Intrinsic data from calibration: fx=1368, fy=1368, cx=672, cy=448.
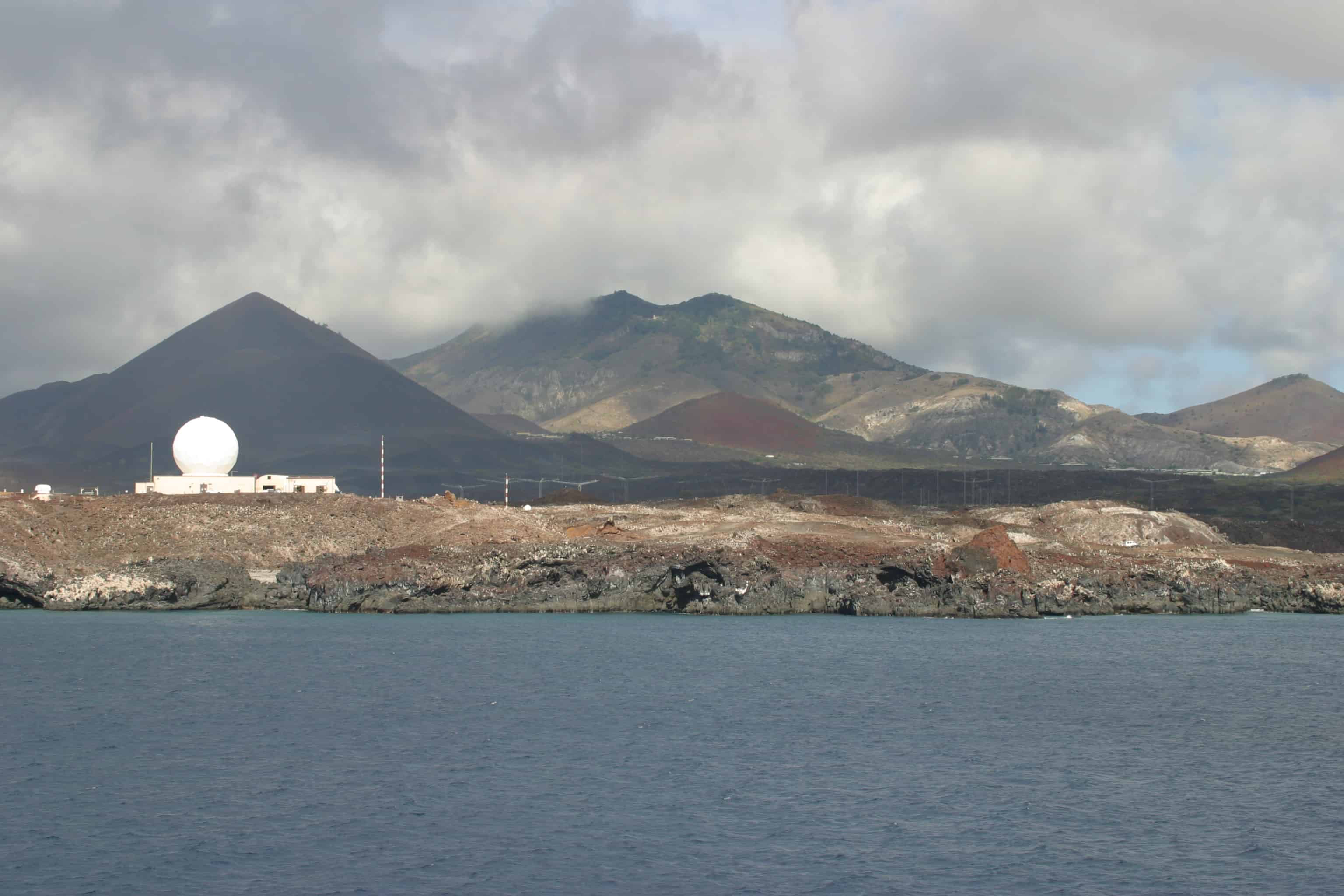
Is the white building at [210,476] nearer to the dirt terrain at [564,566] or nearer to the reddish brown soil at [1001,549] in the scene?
the dirt terrain at [564,566]

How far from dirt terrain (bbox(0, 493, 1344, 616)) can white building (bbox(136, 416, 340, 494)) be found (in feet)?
22.3

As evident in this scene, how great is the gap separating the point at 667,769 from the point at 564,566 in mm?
48299

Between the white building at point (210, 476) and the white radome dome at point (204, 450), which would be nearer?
the white building at point (210, 476)

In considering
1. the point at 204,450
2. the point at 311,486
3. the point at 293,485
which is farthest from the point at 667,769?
the point at 204,450

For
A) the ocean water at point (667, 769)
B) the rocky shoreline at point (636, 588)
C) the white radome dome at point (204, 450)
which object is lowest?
the ocean water at point (667, 769)

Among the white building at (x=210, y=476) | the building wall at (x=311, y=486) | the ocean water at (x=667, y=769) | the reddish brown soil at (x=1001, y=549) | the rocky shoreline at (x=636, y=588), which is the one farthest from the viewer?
the building wall at (x=311, y=486)

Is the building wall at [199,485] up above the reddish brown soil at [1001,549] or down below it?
above

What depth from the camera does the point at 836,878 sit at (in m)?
26.3

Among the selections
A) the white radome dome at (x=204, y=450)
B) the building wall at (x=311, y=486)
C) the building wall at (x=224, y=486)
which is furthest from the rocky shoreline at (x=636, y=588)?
the building wall at (x=311, y=486)

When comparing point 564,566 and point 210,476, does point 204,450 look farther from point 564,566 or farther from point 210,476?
point 564,566

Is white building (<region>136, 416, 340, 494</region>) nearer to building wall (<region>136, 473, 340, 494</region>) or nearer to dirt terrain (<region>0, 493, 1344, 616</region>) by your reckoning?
building wall (<region>136, 473, 340, 494</region>)

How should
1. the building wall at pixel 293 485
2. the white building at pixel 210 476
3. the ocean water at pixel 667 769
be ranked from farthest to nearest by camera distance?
the building wall at pixel 293 485, the white building at pixel 210 476, the ocean water at pixel 667 769

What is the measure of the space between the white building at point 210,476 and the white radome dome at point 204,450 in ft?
0.12

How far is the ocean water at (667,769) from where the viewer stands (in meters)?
26.9
